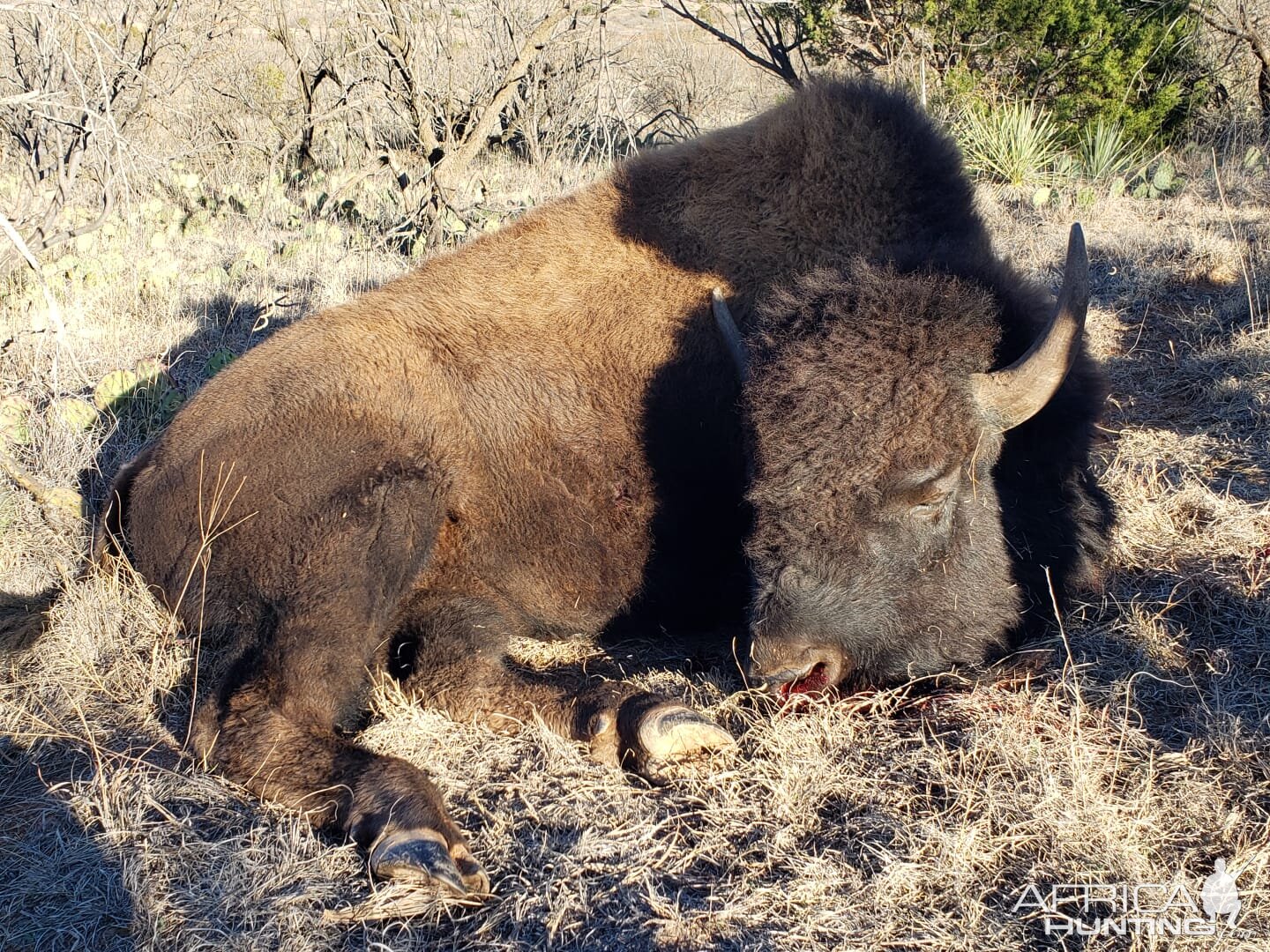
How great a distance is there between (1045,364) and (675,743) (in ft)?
5.99

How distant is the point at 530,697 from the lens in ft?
12.5

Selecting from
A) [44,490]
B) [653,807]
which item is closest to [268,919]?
[653,807]

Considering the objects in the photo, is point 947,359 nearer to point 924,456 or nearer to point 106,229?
point 924,456

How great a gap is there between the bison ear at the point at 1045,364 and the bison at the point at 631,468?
1 cm

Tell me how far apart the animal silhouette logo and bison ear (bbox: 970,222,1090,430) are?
1538 millimetres

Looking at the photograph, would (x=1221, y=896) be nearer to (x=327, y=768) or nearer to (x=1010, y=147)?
(x=327, y=768)

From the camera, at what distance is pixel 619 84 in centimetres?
1351

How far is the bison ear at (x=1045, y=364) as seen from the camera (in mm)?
3305

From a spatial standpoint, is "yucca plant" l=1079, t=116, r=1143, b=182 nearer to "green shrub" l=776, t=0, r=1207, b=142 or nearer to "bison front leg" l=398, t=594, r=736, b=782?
"green shrub" l=776, t=0, r=1207, b=142

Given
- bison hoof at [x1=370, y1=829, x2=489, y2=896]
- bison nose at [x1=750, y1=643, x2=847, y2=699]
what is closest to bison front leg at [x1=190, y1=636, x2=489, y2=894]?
bison hoof at [x1=370, y1=829, x2=489, y2=896]

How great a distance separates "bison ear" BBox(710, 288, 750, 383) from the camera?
3.82m

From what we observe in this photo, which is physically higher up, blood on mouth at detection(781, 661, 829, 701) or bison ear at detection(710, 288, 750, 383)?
bison ear at detection(710, 288, 750, 383)

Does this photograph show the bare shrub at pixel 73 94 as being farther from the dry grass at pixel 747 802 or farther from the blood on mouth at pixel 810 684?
the blood on mouth at pixel 810 684

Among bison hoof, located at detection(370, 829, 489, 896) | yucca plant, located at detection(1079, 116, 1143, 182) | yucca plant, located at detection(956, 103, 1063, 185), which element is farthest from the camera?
yucca plant, located at detection(1079, 116, 1143, 182)
